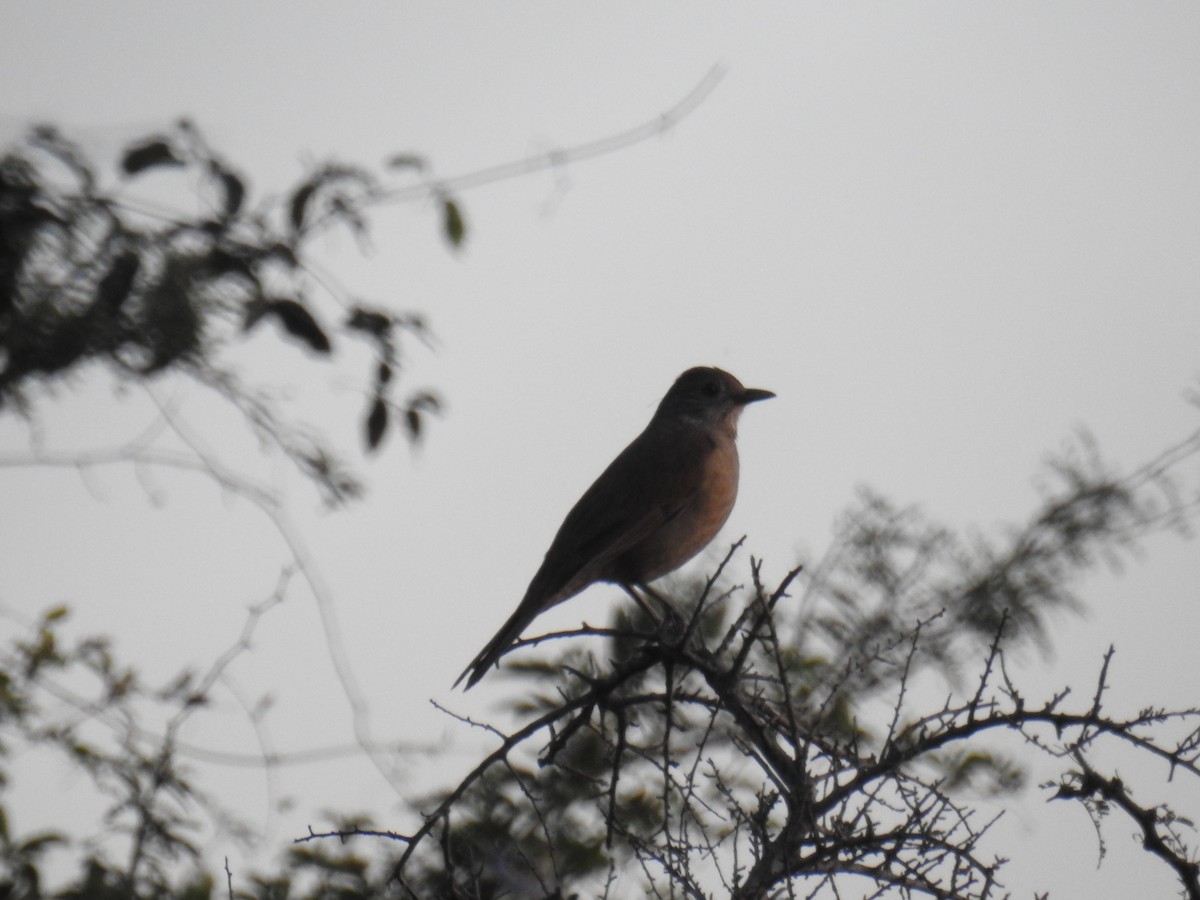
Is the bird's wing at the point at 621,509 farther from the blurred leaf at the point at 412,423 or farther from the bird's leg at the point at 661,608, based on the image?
the blurred leaf at the point at 412,423

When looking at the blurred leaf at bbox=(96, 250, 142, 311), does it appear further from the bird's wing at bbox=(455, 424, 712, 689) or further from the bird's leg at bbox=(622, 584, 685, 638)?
the bird's leg at bbox=(622, 584, 685, 638)

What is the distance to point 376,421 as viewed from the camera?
4.39 metres

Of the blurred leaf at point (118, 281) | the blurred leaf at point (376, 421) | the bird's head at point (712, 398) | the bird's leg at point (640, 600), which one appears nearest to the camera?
the blurred leaf at point (118, 281)

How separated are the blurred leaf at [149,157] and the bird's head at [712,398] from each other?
→ 10.7 ft

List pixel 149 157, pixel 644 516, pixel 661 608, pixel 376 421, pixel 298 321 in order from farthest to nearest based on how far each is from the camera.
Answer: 1. pixel 661 608
2. pixel 644 516
3. pixel 376 421
4. pixel 298 321
5. pixel 149 157

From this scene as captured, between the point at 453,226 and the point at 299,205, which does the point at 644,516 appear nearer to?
the point at 453,226

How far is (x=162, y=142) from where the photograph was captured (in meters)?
3.89

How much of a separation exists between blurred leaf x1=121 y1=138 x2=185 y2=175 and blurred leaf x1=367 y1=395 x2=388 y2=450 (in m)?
0.95

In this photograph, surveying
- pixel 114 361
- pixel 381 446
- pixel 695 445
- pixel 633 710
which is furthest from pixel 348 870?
pixel 695 445

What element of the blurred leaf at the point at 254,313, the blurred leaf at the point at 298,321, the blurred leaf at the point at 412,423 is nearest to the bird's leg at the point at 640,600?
the blurred leaf at the point at 412,423

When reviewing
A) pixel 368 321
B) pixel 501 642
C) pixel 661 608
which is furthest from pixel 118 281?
pixel 661 608

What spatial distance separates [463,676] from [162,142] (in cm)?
192

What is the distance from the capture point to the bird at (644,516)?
5398 mm

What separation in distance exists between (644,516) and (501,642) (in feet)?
3.62
